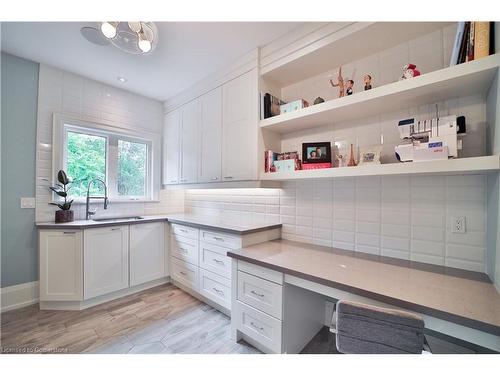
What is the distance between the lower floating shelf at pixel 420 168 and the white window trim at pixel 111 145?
2471 millimetres

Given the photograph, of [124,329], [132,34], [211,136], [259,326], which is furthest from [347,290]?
[132,34]

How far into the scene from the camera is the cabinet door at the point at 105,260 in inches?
87.5

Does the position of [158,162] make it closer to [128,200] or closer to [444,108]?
[128,200]

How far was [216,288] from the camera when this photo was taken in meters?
2.15

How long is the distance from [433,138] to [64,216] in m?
3.37

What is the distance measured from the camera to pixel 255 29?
1.79m

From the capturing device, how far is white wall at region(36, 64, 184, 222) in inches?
92.9

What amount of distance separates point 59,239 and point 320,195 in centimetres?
268

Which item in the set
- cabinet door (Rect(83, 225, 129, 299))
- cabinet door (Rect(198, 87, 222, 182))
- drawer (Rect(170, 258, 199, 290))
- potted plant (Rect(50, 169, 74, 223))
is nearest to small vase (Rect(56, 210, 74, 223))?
potted plant (Rect(50, 169, 74, 223))

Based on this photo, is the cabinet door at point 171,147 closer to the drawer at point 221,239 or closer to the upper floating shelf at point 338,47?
the drawer at point 221,239

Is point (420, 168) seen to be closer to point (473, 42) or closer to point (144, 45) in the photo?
point (473, 42)

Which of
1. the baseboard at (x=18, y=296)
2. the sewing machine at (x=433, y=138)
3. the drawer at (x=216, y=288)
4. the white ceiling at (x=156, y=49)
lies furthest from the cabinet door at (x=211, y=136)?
the baseboard at (x=18, y=296)
